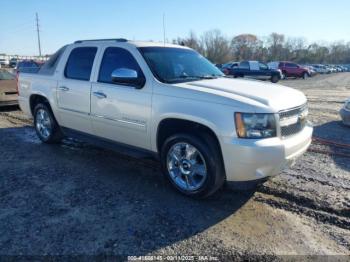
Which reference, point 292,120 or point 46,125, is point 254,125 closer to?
point 292,120

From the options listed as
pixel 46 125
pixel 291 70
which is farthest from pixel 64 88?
pixel 291 70

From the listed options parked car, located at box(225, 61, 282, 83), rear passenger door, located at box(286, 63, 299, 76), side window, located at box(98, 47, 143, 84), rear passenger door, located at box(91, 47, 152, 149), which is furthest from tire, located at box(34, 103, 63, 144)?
rear passenger door, located at box(286, 63, 299, 76)

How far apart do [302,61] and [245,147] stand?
10095cm

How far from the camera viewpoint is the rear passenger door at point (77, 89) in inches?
201

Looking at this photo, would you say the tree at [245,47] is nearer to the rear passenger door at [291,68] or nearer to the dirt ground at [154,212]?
the rear passenger door at [291,68]

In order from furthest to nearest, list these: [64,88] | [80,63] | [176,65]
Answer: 1. [64,88]
2. [80,63]
3. [176,65]

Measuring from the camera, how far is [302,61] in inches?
3748

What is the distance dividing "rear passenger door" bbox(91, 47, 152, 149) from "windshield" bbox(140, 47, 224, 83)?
0.63 feet

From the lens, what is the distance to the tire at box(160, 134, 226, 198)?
3.73m

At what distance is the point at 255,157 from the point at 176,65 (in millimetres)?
1948

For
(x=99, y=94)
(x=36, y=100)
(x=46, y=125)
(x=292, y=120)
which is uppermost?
(x=99, y=94)

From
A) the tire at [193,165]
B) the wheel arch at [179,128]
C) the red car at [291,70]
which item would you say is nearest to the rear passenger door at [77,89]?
the wheel arch at [179,128]

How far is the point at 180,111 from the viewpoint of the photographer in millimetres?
3836

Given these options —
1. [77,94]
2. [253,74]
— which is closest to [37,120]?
[77,94]
